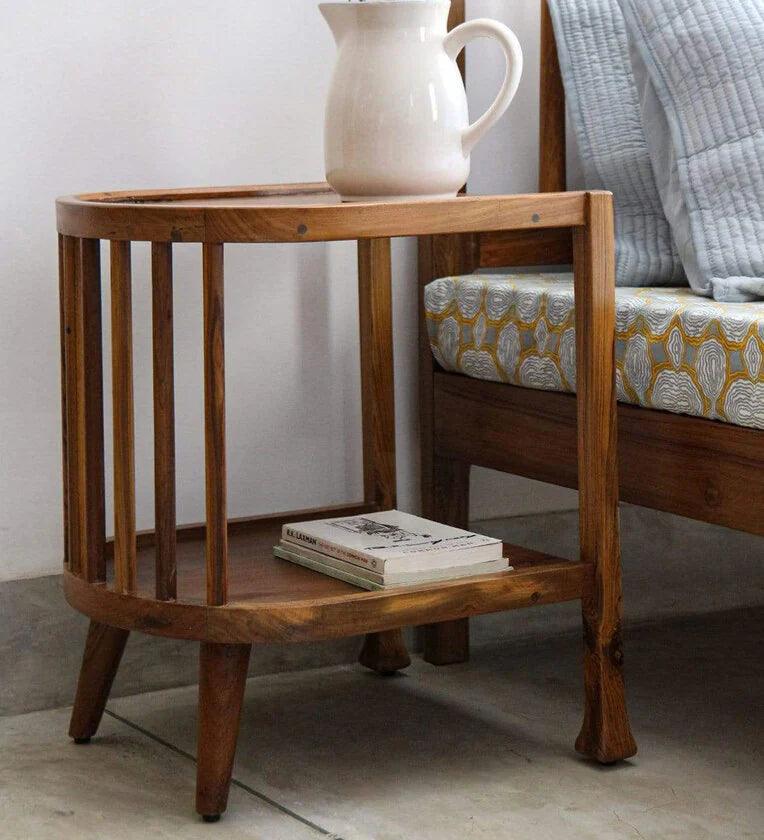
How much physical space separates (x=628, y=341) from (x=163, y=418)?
0.45 m

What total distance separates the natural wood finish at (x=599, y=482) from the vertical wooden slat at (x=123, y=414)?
15.9 inches

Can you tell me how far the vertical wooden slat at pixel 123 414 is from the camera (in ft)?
3.88

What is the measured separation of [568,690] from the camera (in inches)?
62.0

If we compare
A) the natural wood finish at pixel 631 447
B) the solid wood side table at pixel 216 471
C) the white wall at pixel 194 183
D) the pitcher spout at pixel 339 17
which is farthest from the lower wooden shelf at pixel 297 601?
the pitcher spout at pixel 339 17

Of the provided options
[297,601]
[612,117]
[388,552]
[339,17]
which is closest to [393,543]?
[388,552]

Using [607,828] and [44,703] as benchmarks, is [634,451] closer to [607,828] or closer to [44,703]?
[607,828]

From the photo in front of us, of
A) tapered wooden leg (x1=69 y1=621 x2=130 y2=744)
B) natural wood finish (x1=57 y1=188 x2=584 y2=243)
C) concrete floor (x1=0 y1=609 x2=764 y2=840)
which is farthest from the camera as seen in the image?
tapered wooden leg (x1=69 y1=621 x2=130 y2=744)

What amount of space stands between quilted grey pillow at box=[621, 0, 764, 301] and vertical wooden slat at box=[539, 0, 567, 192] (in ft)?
0.62

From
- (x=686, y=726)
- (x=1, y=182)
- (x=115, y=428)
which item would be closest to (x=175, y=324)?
(x=1, y=182)

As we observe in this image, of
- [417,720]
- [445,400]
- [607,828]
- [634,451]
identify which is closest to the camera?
[607,828]

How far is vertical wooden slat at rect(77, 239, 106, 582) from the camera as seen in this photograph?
1236 millimetres

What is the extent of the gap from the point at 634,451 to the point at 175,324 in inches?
20.5

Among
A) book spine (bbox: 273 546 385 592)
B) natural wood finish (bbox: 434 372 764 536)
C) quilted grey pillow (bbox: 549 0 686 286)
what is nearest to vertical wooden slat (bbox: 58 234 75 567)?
book spine (bbox: 273 546 385 592)

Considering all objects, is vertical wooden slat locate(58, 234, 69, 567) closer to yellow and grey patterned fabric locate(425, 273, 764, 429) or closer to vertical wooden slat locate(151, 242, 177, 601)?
vertical wooden slat locate(151, 242, 177, 601)
